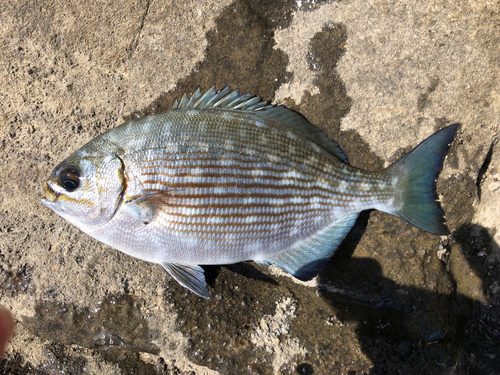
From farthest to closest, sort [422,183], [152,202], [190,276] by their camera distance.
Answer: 1. [190,276]
2. [422,183]
3. [152,202]

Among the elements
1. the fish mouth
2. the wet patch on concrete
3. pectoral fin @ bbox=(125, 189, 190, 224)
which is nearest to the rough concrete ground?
the wet patch on concrete

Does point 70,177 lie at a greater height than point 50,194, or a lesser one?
greater

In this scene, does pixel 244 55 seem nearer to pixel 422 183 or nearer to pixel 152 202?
pixel 152 202

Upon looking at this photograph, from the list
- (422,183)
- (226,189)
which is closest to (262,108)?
(226,189)

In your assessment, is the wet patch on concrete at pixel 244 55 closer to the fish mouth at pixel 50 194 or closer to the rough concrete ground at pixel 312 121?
the rough concrete ground at pixel 312 121

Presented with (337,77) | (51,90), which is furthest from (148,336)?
(337,77)

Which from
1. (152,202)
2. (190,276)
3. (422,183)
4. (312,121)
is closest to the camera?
(152,202)

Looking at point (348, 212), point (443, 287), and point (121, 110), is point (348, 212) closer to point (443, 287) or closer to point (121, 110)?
point (443, 287)

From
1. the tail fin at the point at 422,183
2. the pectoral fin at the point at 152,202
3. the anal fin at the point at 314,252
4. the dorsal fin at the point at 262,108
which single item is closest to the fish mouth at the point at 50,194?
the pectoral fin at the point at 152,202
